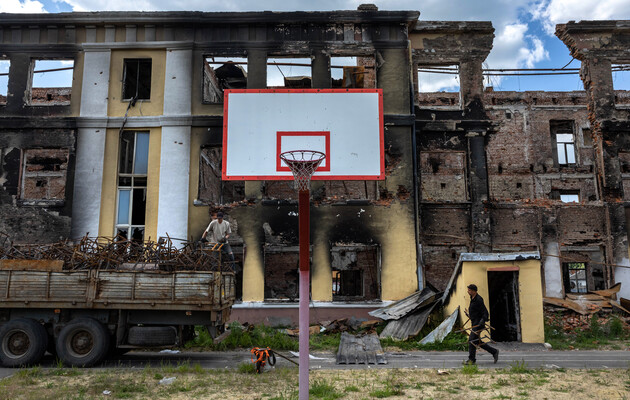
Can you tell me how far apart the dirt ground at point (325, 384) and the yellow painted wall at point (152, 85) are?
953 centimetres

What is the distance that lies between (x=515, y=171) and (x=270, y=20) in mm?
15959

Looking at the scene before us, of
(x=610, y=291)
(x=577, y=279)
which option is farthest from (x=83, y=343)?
(x=577, y=279)

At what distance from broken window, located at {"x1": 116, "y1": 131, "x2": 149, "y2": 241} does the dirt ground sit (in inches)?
291

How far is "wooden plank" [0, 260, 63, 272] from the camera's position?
9.60m

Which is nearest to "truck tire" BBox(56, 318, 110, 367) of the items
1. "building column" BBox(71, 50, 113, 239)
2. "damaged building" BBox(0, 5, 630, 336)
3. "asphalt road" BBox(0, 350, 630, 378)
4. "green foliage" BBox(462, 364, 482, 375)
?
"asphalt road" BBox(0, 350, 630, 378)

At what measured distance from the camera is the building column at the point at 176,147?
50.4 ft

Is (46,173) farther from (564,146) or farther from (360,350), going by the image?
(564,146)

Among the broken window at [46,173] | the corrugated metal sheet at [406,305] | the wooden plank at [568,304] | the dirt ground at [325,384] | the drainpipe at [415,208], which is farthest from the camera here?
the broken window at [46,173]

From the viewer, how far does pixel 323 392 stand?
277 inches

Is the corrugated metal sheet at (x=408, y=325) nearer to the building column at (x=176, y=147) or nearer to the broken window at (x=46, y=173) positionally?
the building column at (x=176, y=147)

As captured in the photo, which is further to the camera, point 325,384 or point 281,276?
point 281,276

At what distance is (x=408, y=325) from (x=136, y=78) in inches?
492

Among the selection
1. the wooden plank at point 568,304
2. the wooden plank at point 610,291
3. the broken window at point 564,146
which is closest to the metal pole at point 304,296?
the wooden plank at point 568,304

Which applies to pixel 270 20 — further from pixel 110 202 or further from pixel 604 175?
pixel 604 175
